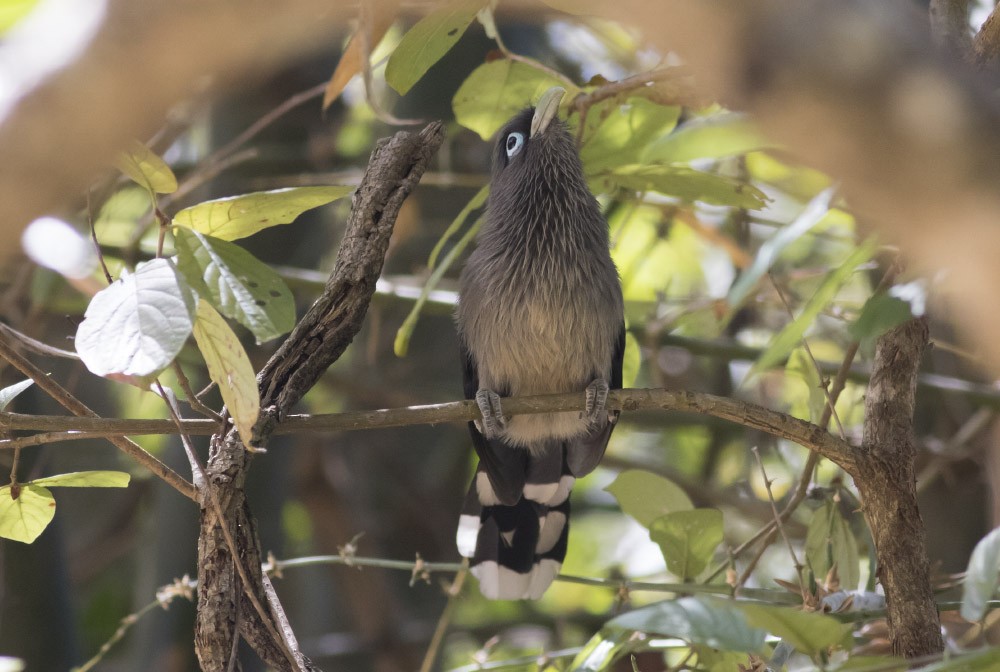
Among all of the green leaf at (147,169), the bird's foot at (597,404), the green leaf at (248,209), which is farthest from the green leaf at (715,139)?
the green leaf at (147,169)

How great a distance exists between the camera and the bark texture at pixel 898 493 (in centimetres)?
226

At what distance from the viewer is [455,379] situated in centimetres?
638

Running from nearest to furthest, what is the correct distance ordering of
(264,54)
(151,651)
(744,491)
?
(264,54), (151,651), (744,491)

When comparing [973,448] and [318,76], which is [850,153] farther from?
[318,76]

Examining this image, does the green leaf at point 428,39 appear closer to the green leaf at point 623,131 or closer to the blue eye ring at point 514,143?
the green leaf at point 623,131

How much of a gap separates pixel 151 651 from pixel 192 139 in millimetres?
3252

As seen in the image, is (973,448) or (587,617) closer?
(973,448)

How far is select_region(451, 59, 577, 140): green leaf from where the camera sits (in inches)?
123

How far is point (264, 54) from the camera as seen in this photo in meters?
1.18

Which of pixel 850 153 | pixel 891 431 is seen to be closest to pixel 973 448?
pixel 891 431

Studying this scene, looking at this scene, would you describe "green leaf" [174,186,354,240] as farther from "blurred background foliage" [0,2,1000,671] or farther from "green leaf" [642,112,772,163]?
"green leaf" [642,112,772,163]

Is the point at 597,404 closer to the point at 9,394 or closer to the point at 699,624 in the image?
the point at 699,624

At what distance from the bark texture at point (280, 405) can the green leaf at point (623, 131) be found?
674 millimetres

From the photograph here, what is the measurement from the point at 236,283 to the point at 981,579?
146 centimetres
